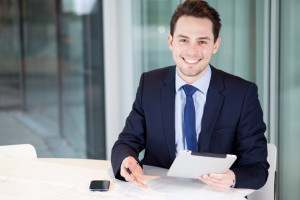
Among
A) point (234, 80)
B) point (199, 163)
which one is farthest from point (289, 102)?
point (199, 163)

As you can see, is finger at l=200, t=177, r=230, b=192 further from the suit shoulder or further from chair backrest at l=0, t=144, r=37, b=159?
chair backrest at l=0, t=144, r=37, b=159

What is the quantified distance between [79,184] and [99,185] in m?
0.11

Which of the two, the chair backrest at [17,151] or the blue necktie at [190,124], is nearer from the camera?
the blue necktie at [190,124]

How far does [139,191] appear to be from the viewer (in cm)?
192

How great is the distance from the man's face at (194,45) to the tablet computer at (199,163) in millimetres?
579

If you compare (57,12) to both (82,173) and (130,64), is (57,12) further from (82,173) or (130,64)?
(82,173)

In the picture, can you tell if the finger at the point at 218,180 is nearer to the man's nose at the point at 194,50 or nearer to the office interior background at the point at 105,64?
the man's nose at the point at 194,50

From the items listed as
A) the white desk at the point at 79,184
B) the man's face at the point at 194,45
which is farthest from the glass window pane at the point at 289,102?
the white desk at the point at 79,184

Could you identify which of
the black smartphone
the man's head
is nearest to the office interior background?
the man's head

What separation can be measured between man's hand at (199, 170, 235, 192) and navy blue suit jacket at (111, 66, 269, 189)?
3.7 inches

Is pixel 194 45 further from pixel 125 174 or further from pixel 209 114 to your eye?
pixel 125 174

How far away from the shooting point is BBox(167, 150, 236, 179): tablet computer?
171 cm

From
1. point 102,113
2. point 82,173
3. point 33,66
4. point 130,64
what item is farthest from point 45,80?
point 82,173

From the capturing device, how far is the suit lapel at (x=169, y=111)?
2.27 m
